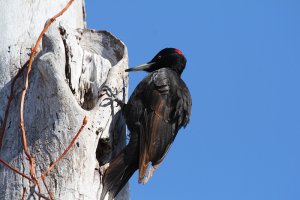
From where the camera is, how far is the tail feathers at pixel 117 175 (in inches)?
159

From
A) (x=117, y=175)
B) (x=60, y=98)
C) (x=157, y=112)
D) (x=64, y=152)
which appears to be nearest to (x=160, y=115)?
(x=157, y=112)

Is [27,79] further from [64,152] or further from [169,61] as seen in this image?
[169,61]

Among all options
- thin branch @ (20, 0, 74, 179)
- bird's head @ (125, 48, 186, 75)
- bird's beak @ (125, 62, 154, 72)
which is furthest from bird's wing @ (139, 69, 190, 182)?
thin branch @ (20, 0, 74, 179)

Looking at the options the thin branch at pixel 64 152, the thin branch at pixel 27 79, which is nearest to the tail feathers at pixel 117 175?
the thin branch at pixel 64 152

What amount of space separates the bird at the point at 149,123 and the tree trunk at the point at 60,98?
3.5 inches

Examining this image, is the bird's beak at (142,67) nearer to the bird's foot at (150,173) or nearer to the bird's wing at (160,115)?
the bird's wing at (160,115)

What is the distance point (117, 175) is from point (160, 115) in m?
0.80

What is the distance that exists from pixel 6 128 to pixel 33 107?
19cm

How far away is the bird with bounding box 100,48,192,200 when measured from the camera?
4219mm

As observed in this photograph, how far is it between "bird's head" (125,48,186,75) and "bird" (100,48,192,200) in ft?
1.31

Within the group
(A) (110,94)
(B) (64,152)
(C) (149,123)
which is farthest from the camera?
(C) (149,123)

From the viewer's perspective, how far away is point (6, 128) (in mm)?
4039

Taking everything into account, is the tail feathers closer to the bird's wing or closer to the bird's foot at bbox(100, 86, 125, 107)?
the bird's wing

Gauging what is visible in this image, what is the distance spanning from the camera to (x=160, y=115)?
4.81 m
